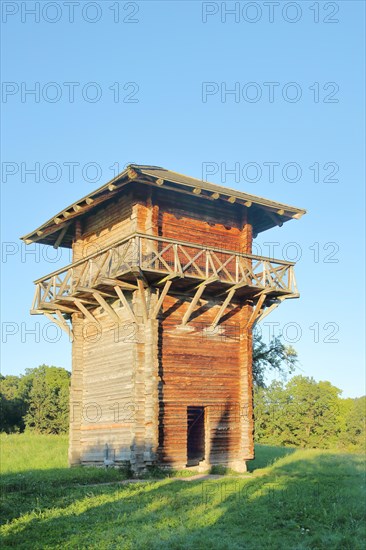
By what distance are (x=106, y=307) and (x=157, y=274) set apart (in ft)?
8.80

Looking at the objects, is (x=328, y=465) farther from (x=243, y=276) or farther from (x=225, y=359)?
(x=243, y=276)

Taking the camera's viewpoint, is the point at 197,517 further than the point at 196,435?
No

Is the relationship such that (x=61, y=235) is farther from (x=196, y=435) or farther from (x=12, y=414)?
(x=12, y=414)

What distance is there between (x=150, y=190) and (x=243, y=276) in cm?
434

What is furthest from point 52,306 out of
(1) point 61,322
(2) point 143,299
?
(2) point 143,299

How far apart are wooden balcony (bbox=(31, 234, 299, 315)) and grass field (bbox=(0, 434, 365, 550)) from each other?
19.6 ft

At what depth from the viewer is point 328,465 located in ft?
83.2

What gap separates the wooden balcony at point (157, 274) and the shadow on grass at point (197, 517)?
6.31 m

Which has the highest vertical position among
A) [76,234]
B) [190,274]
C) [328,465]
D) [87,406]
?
[76,234]

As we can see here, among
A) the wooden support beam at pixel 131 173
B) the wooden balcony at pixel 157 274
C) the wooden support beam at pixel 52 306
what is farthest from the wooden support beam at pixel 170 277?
the wooden support beam at pixel 52 306

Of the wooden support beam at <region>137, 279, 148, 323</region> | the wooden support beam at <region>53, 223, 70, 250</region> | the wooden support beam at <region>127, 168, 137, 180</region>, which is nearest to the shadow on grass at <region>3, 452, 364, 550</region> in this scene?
the wooden support beam at <region>137, 279, 148, 323</region>

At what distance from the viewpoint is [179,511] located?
1440 cm

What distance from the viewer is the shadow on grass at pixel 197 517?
12.0m

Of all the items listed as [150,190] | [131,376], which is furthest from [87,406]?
[150,190]
